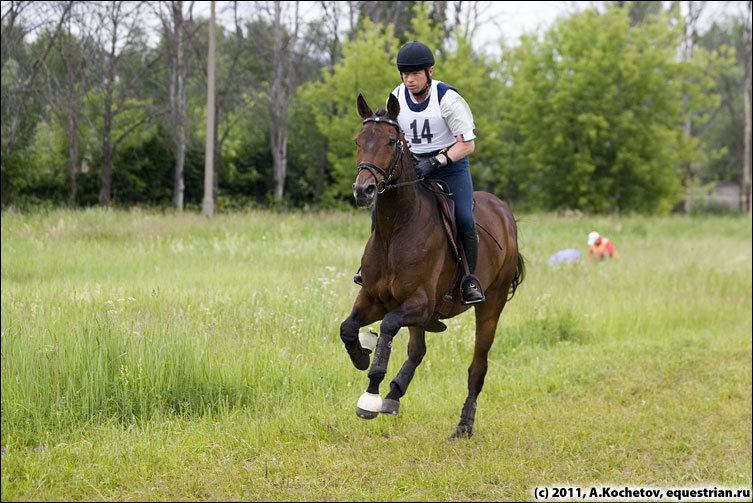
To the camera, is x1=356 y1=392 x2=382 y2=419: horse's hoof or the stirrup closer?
x1=356 y1=392 x2=382 y2=419: horse's hoof

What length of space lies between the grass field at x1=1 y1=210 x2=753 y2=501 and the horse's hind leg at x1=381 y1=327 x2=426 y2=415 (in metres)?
0.63

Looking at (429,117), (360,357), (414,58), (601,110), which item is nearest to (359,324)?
(360,357)

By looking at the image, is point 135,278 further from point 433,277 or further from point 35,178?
point 35,178

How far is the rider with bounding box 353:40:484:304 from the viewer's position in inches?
205

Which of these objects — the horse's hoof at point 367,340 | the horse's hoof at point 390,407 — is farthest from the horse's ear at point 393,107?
the horse's hoof at point 390,407

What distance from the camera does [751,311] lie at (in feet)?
48.1

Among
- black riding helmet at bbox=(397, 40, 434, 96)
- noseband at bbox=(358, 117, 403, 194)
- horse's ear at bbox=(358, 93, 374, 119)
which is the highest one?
black riding helmet at bbox=(397, 40, 434, 96)

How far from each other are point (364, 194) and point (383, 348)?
1214 mm

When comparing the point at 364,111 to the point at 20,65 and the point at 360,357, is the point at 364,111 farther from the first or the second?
the point at 20,65

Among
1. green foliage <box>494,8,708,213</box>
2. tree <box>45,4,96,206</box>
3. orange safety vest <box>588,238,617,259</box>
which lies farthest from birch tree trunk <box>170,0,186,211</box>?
green foliage <box>494,8,708,213</box>

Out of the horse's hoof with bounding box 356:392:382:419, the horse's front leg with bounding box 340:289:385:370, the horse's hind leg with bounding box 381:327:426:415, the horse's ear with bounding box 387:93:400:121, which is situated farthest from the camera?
the horse's hind leg with bounding box 381:327:426:415

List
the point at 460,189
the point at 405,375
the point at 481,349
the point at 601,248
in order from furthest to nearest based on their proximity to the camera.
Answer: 1. the point at 601,248
2. the point at 481,349
3. the point at 405,375
4. the point at 460,189

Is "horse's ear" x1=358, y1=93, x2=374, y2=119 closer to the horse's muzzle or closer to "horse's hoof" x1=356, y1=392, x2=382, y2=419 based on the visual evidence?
the horse's muzzle

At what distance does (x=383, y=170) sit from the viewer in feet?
16.1
